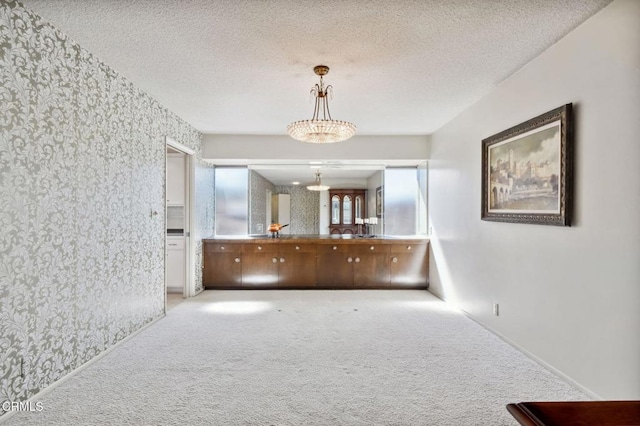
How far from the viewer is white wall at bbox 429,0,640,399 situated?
6.46 ft

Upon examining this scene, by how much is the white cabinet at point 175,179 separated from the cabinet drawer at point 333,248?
7.38 ft

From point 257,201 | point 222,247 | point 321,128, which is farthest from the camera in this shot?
point 257,201

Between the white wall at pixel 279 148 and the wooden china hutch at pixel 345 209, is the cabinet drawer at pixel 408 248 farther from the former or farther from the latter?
the wooden china hutch at pixel 345 209

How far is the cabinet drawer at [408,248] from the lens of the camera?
5438 millimetres

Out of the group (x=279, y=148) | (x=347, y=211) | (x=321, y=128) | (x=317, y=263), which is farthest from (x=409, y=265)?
(x=347, y=211)

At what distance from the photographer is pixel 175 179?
5.17 metres

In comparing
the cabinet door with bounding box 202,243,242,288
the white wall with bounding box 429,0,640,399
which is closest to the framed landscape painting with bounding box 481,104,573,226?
the white wall with bounding box 429,0,640,399

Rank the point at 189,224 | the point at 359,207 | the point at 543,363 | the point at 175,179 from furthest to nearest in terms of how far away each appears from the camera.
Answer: the point at 359,207 → the point at 175,179 → the point at 189,224 → the point at 543,363

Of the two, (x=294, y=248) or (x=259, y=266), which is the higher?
(x=294, y=248)

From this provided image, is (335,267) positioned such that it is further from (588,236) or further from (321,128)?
(588,236)

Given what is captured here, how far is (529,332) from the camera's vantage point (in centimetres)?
287

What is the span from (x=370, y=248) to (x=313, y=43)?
3.57 meters

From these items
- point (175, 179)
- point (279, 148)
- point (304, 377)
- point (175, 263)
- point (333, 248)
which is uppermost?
point (279, 148)

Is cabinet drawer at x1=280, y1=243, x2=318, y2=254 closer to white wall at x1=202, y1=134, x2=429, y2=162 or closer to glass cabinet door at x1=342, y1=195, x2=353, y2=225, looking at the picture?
white wall at x1=202, y1=134, x2=429, y2=162
